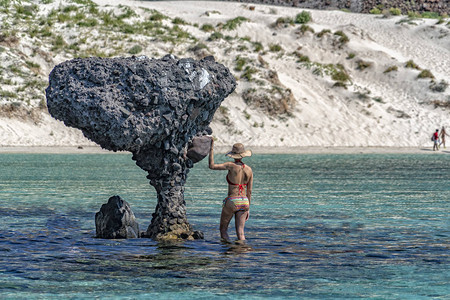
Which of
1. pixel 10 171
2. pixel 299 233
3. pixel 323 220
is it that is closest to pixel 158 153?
pixel 299 233

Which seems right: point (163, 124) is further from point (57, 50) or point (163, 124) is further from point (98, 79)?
point (57, 50)

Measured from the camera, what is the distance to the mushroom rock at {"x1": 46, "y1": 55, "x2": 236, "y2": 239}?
10492mm

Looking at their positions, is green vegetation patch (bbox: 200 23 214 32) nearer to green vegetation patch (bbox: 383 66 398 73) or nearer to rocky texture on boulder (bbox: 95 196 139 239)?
green vegetation patch (bbox: 383 66 398 73)

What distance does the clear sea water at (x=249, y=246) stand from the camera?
8.52 metres

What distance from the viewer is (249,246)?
11.3 metres

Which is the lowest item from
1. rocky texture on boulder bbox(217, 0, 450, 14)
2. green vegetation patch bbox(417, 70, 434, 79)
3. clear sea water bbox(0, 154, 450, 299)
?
clear sea water bbox(0, 154, 450, 299)

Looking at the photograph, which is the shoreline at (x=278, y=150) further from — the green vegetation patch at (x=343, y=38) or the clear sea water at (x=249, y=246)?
the green vegetation patch at (x=343, y=38)

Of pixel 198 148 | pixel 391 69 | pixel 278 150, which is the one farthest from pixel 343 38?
pixel 198 148

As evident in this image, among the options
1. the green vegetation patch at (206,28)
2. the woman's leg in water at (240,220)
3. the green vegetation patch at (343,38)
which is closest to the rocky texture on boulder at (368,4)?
the green vegetation patch at (343,38)

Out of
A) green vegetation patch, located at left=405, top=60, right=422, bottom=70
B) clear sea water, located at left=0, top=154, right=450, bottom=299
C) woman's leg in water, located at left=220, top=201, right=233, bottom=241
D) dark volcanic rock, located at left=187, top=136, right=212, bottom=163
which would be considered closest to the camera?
clear sea water, located at left=0, top=154, right=450, bottom=299

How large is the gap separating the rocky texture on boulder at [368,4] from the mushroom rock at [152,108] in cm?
6484

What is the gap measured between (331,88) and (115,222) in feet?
146

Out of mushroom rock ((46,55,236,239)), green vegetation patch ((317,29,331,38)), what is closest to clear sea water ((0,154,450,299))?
mushroom rock ((46,55,236,239))

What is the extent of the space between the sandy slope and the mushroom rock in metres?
30.5
